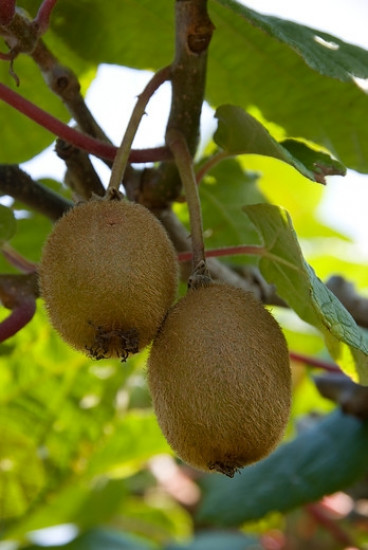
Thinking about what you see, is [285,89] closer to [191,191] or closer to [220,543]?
[191,191]

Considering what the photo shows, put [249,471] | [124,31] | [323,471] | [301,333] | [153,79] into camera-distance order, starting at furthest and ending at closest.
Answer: [301,333] < [249,471] < [323,471] < [124,31] < [153,79]

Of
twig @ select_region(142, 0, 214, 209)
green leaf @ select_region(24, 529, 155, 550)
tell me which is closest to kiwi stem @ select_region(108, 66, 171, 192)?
twig @ select_region(142, 0, 214, 209)

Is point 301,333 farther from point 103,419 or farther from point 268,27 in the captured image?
point 268,27

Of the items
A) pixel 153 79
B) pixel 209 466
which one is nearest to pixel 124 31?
pixel 153 79

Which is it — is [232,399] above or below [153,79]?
below

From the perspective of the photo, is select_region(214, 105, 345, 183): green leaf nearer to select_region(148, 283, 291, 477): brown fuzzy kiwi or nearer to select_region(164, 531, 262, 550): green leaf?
select_region(148, 283, 291, 477): brown fuzzy kiwi

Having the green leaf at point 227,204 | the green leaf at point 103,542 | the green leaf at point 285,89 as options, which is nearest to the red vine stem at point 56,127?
the green leaf at point 285,89
